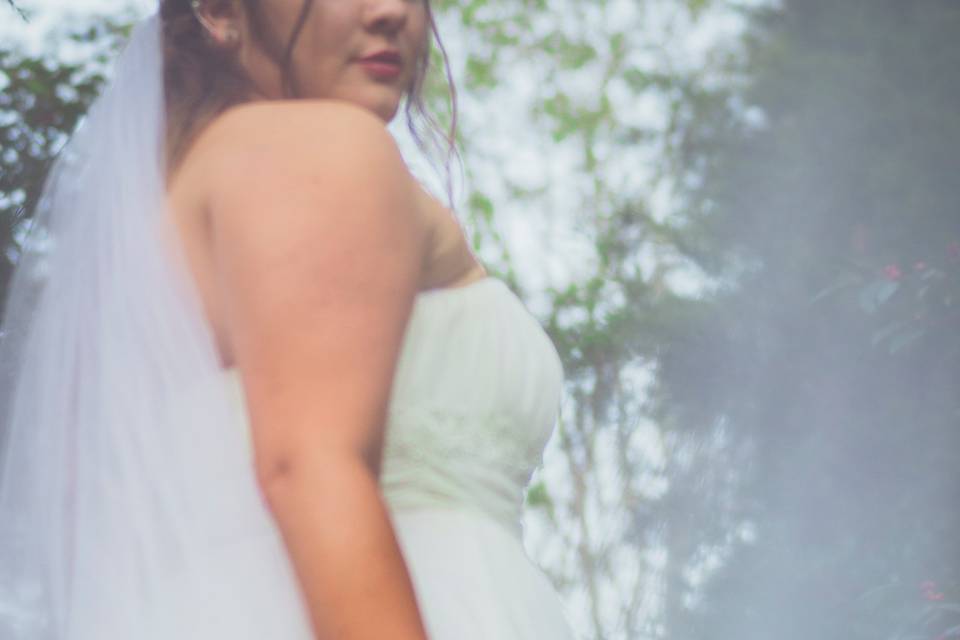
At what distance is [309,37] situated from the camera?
910mm

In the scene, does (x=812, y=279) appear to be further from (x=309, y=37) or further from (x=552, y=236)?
(x=309, y=37)

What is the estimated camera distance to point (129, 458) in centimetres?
83

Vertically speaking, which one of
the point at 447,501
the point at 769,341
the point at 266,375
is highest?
the point at 266,375

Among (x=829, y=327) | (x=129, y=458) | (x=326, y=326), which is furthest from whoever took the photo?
(x=829, y=327)

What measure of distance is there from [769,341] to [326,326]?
4.98 metres

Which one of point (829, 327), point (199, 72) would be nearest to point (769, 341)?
point (829, 327)

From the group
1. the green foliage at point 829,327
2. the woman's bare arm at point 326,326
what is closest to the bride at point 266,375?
the woman's bare arm at point 326,326

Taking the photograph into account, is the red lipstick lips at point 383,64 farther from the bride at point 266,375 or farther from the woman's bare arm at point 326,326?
the woman's bare arm at point 326,326

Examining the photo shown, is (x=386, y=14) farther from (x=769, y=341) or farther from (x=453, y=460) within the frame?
(x=769, y=341)

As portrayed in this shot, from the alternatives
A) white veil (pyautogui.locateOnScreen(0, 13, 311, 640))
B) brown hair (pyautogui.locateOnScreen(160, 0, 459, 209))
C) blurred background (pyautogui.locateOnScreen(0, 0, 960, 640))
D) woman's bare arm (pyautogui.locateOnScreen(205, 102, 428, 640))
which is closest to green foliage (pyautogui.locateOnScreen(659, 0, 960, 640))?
blurred background (pyautogui.locateOnScreen(0, 0, 960, 640))

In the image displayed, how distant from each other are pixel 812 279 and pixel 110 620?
4.96 m

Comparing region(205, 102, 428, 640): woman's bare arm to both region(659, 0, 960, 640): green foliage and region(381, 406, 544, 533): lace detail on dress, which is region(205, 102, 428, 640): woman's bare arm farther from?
region(659, 0, 960, 640): green foliage

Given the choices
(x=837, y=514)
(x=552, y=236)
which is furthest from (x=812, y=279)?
(x=552, y=236)

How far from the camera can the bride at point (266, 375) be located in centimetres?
69
